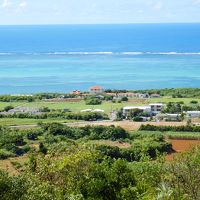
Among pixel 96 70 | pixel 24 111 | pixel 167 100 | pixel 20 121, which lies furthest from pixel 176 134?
pixel 96 70

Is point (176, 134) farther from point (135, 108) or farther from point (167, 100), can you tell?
point (167, 100)

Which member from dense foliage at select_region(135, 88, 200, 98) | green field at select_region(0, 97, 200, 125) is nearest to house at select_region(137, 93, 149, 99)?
green field at select_region(0, 97, 200, 125)

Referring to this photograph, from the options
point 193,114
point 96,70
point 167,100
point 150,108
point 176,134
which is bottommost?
point 176,134

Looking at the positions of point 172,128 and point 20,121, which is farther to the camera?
point 20,121

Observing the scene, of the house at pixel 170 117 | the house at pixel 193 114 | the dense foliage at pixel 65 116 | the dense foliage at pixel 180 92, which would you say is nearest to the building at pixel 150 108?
the house at pixel 170 117

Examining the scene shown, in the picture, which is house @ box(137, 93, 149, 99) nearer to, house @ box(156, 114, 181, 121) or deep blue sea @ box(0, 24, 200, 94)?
house @ box(156, 114, 181, 121)

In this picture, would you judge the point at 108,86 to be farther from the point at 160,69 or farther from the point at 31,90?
the point at 160,69

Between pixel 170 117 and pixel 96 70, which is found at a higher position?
pixel 96 70

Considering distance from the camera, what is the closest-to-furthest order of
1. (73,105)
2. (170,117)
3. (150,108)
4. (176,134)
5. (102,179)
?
(102,179) → (176,134) → (170,117) → (150,108) → (73,105)

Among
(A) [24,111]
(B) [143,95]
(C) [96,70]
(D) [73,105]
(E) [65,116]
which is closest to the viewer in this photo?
(E) [65,116]

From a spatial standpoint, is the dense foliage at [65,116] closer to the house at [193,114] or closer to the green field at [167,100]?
the house at [193,114]

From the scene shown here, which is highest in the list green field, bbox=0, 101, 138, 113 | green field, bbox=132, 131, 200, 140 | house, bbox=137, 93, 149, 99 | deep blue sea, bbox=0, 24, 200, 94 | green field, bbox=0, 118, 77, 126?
deep blue sea, bbox=0, 24, 200, 94

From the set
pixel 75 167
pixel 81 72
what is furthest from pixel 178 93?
pixel 75 167
